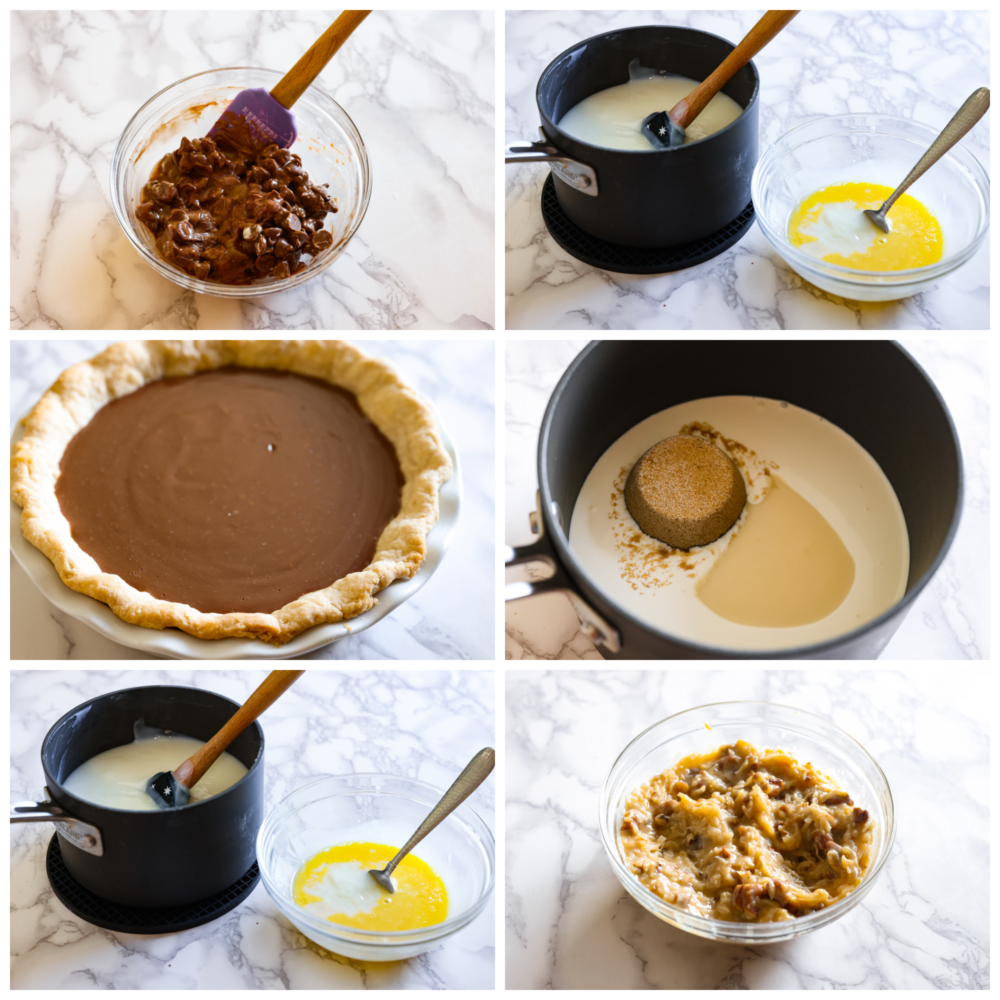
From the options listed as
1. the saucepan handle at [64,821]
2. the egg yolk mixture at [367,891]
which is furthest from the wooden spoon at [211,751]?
the egg yolk mixture at [367,891]

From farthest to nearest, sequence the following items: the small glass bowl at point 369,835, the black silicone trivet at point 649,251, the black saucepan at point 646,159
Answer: the black silicone trivet at point 649,251
the black saucepan at point 646,159
the small glass bowl at point 369,835

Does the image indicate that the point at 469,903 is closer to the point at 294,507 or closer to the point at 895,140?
the point at 294,507

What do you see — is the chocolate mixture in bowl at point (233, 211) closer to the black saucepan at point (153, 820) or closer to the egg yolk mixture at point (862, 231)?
the black saucepan at point (153, 820)

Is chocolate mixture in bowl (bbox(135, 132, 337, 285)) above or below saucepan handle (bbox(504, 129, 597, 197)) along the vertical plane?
below

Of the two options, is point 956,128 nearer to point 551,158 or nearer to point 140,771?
point 551,158

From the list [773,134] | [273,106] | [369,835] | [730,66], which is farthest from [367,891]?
[773,134]

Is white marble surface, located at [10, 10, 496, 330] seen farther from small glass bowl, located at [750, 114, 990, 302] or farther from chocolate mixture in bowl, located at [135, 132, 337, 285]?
small glass bowl, located at [750, 114, 990, 302]

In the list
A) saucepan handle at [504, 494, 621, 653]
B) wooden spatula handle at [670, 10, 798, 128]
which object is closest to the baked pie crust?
saucepan handle at [504, 494, 621, 653]
